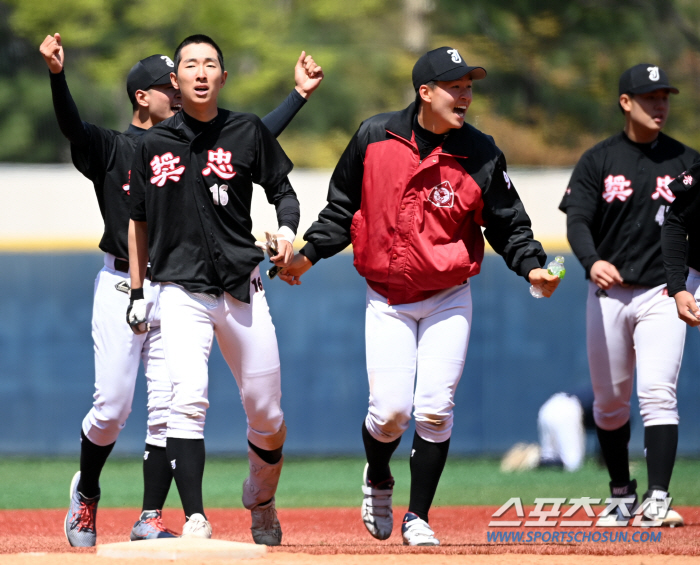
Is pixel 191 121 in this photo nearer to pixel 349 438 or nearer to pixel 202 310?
pixel 202 310

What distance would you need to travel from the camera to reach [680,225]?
4.89 metres

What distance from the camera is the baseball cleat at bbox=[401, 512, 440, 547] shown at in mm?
4445

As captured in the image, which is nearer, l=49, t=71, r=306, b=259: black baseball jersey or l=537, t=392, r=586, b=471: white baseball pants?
l=49, t=71, r=306, b=259: black baseball jersey

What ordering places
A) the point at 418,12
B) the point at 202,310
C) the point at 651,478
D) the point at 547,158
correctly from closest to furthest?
the point at 202,310, the point at 651,478, the point at 547,158, the point at 418,12

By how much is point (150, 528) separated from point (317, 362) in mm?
5823

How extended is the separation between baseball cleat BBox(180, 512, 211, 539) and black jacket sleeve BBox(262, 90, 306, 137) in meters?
1.91

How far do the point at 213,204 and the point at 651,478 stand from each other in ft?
8.81

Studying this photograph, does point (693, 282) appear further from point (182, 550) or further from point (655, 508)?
point (182, 550)

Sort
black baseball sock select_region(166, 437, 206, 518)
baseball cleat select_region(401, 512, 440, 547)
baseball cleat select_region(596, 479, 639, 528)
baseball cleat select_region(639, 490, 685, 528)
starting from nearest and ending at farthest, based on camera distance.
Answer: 1. black baseball sock select_region(166, 437, 206, 518)
2. baseball cleat select_region(401, 512, 440, 547)
3. baseball cleat select_region(639, 490, 685, 528)
4. baseball cleat select_region(596, 479, 639, 528)

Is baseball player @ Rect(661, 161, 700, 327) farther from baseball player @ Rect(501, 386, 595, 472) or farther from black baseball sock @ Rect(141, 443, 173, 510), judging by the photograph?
baseball player @ Rect(501, 386, 595, 472)

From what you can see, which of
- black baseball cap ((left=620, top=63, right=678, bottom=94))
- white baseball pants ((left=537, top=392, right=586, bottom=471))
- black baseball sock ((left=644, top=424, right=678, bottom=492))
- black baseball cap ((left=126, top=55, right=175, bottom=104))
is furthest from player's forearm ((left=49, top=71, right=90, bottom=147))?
white baseball pants ((left=537, top=392, right=586, bottom=471))

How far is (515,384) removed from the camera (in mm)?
10250

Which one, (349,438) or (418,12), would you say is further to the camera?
(418,12)

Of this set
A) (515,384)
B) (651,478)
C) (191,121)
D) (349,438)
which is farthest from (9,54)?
(651,478)
